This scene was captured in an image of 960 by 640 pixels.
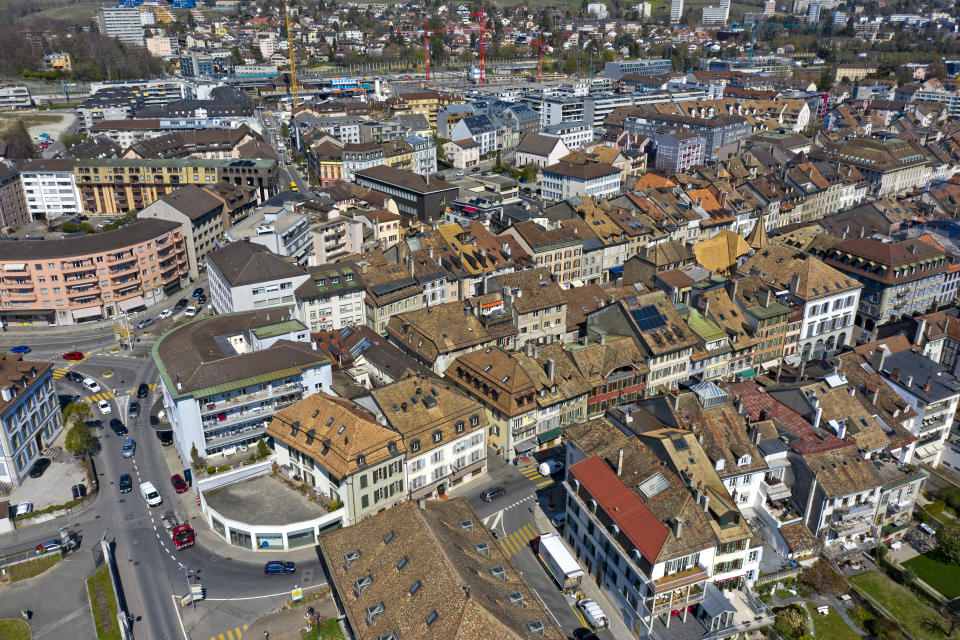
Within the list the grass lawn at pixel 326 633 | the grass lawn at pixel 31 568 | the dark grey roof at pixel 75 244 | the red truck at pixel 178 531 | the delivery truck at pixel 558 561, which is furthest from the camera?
the dark grey roof at pixel 75 244

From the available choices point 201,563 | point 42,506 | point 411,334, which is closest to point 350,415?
point 201,563

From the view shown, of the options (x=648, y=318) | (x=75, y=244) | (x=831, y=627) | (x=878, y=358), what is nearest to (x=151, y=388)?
(x=75, y=244)

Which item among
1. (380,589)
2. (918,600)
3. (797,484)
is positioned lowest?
(918,600)

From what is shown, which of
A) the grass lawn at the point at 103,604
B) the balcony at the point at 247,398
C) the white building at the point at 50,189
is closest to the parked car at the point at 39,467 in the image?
the grass lawn at the point at 103,604

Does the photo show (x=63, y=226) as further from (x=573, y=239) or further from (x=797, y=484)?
(x=797, y=484)

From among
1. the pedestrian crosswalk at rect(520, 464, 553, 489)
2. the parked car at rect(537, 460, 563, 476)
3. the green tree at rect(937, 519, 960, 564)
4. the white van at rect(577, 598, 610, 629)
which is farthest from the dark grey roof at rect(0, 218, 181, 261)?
the green tree at rect(937, 519, 960, 564)

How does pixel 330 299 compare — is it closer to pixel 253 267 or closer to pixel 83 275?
pixel 253 267

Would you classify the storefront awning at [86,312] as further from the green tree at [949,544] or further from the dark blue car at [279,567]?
the green tree at [949,544]
